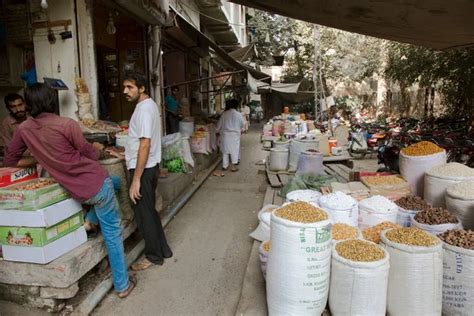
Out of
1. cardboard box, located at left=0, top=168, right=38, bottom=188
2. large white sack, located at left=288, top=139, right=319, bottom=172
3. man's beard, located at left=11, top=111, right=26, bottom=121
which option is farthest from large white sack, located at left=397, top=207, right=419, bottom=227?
man's beard, located at left=11, top=111, right=26, bottom=121

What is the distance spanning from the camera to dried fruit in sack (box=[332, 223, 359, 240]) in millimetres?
2959

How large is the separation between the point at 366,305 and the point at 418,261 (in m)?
0.46

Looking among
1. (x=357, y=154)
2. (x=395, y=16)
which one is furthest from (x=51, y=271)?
(x=357, y=154)

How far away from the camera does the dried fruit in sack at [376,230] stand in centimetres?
311

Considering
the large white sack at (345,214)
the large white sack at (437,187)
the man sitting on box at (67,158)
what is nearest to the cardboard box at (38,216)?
Result: the man sitting on box at (67,158)

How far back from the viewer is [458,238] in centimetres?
257

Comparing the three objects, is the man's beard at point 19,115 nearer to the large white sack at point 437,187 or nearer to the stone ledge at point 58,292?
the stone ledge at point 58,292

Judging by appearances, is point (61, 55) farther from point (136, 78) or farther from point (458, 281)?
point (458, 281)

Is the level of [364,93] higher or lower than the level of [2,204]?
higher

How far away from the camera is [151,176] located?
3.65 meters

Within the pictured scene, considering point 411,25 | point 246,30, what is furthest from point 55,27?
point 246,30

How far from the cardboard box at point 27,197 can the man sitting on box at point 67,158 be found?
12cm

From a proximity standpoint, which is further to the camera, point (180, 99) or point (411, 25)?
point (180, 99)

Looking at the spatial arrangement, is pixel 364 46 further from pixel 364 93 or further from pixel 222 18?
pixel 222 18
